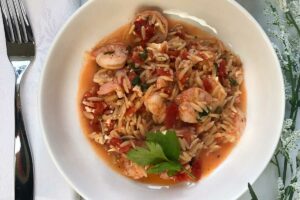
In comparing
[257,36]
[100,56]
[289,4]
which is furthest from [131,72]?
[289,4]

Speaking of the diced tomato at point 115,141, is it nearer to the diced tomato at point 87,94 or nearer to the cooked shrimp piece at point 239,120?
the diced tomato at point 87,94

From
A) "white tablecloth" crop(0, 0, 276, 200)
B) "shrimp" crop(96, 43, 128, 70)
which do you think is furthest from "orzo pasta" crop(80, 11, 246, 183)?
"white tablecloth" crop(0, 0, 276, 200)

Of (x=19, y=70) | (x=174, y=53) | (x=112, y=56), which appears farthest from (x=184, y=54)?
(x=19, y=70)

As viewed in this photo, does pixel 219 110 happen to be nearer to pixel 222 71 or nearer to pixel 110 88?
pixel 222 71

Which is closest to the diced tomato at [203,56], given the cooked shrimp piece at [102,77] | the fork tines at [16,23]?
the cooked shrimp piece at [102,77]

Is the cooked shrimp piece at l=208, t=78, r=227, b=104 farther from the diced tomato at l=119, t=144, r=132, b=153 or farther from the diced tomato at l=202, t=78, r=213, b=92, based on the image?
the diced tomato at l=119, t=144, r=132, b=153
